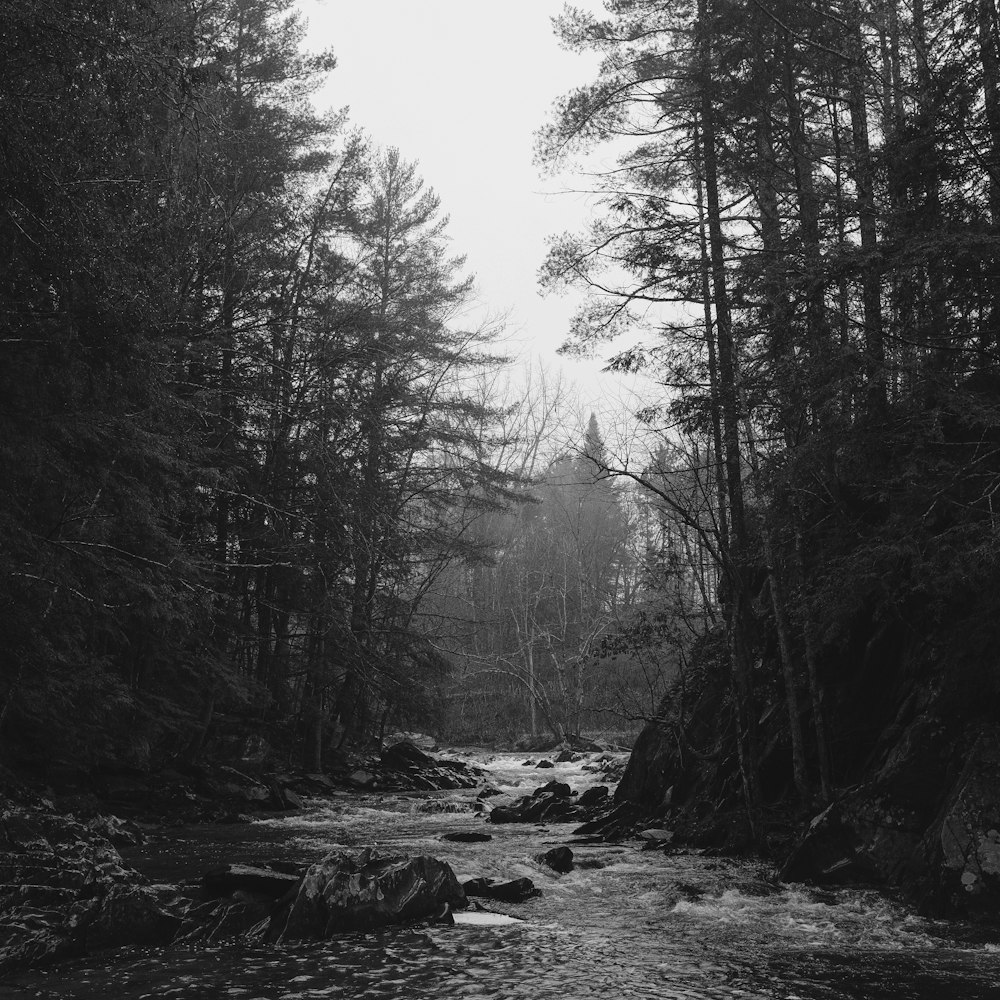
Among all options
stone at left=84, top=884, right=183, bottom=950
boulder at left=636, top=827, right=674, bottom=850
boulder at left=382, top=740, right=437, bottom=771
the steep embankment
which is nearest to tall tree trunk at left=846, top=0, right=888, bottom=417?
the steep embankment

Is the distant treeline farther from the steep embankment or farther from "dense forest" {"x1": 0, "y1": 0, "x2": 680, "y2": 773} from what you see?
the steep embankment

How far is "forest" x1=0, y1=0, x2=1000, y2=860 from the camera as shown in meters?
6.68

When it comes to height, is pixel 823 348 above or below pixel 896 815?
above

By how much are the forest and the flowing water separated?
1.92 meters

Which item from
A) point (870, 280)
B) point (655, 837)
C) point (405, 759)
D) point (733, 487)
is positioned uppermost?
point (870, 280)

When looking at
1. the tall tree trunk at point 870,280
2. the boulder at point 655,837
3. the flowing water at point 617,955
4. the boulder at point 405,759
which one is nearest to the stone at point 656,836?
the boulder at point 655,837

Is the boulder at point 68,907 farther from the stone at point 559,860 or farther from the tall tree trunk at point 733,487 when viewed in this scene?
the tall tree trunk at point 733,487

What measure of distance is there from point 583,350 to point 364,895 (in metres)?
8.13

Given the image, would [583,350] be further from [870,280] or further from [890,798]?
[890,798]

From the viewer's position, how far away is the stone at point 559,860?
9.07 meters

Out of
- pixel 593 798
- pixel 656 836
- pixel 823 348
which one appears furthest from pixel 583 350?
pixel 593 798

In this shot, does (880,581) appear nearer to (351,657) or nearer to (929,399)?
(929,399)

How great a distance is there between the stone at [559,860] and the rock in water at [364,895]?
2.21 metres

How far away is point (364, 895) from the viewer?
21.5 feet
